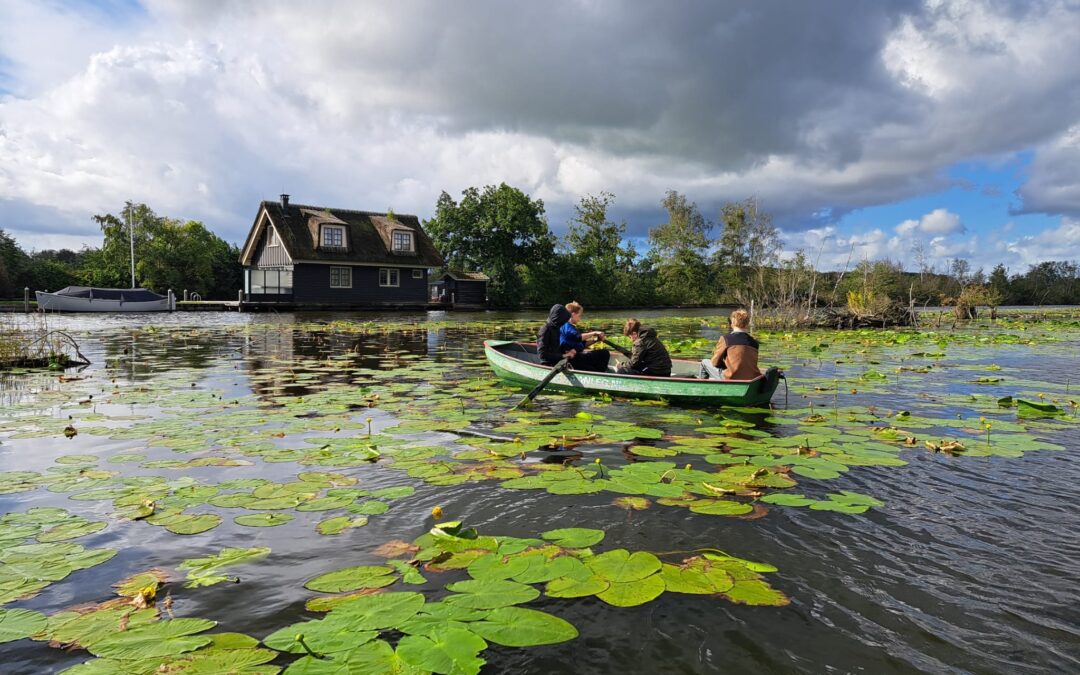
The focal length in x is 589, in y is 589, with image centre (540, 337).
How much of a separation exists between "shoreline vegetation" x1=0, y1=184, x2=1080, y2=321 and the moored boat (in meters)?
9.70

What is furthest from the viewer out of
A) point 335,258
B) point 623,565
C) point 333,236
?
point 333,236

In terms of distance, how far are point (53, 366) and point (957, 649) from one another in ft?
50.1

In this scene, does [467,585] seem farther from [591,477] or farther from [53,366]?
[53,366]

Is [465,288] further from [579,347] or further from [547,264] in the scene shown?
[579,347]

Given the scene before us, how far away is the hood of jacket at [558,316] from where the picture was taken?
1052 centimetres

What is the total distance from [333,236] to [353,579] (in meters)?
39.6

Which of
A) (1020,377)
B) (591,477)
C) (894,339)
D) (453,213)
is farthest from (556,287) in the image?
(591,477)

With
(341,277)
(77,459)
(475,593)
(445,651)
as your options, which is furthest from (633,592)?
(341,277)

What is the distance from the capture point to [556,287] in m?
53.8

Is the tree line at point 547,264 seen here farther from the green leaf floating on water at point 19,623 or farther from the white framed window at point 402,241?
the green leaf floating on water at point 19,623

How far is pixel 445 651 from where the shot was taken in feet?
8.18

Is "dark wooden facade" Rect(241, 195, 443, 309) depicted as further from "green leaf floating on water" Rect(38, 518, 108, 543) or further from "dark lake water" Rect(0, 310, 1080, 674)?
"green leaf floating on water" Rect(38, 518, 108, 543)

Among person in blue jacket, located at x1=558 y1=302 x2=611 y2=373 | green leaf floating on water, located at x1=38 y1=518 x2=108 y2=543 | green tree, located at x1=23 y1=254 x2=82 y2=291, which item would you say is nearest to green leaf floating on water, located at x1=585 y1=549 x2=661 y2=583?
green leaf floating on water, located at x1=38 y1=518 x2=108 y2=543

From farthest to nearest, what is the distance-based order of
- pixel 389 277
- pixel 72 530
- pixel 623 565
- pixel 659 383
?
pixel 389 277 < pixel 659 383 < pixel 72 530 < pixel 623 565
